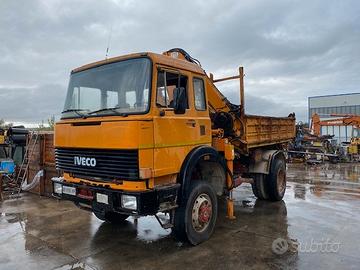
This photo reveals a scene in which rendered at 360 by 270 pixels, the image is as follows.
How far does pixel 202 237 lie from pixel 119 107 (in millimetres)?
2412

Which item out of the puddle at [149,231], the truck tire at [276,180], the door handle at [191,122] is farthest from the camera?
the truck tire at [276,180]

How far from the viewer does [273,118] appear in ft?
27.6

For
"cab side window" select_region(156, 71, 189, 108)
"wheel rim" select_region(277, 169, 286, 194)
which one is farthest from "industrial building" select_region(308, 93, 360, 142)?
"cab side window" select_region(156, 71, 189, 108)

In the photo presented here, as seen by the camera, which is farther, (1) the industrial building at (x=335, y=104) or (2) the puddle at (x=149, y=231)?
(1) the industrial building at (x=335, y=104)

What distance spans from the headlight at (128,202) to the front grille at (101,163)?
0.24m

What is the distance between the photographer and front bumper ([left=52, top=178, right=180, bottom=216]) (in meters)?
4.26

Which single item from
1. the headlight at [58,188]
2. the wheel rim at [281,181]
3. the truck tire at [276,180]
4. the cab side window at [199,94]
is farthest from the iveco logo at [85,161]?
the wheel rim at [281,181]

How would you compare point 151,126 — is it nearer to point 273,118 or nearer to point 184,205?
point 184,205

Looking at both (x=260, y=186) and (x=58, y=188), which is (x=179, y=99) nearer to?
(x=58, y=188)

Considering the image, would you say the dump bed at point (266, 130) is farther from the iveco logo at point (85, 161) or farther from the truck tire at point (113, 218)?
the iveco logo at point (85, 161)

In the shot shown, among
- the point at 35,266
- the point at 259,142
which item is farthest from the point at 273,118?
the point at 35,266

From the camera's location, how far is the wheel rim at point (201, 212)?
5.15m

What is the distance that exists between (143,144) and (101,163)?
77 centimetres

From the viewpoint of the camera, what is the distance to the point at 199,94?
5.53 meters
